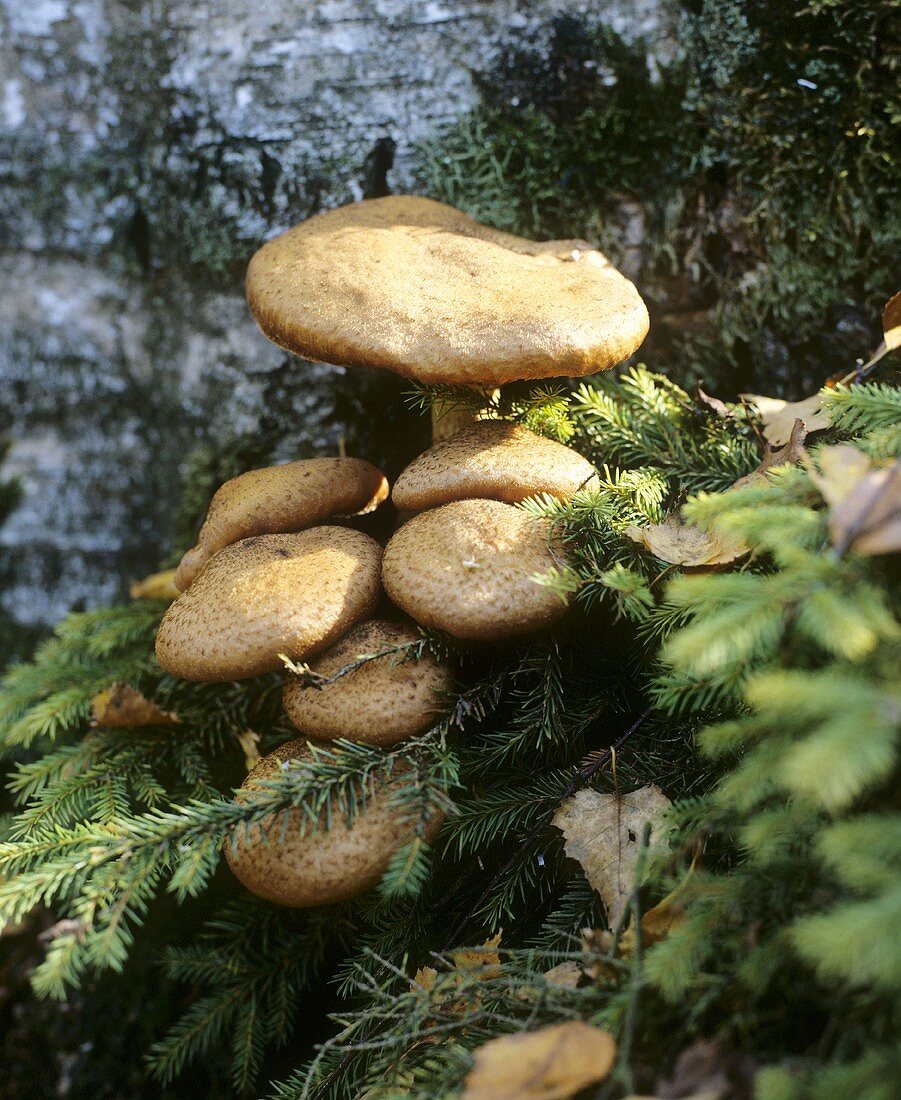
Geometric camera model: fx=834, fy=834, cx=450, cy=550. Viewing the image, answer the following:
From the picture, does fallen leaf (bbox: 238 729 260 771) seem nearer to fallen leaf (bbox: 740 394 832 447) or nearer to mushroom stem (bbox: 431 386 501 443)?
mushroom stem (bbox: 431 386 501 443)

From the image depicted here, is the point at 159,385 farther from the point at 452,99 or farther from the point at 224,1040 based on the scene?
the point at 224,1040

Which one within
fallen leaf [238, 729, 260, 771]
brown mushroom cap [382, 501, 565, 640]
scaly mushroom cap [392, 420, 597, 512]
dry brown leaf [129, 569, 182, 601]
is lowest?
dry brown leaf [129, 569, 182, 601]

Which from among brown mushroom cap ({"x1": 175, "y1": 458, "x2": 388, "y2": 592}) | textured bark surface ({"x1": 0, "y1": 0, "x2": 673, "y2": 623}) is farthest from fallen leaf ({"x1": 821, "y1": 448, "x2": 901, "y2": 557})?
textured bark surface ({"x1": 0, "y1": 0, "x2": 673, "y2": 623})

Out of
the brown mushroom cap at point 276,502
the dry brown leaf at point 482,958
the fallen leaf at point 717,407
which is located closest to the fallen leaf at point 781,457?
the fallen leaf at point 717,407

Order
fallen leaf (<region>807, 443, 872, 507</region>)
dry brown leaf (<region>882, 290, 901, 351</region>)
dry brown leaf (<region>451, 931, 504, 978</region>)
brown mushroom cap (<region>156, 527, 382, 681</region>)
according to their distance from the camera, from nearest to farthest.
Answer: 1. fallen leaf (<region>807, 443, 872, 507</region>)
2. dry brown leaf (<region>451, 931, 504, 978</region>)
3. brown mushroom cap (<region>156, 527, 382, 681</region>)
4. dry brown leaf (<region>882, 290, 901, 351</region>)

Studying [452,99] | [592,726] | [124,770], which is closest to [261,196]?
[452,99]

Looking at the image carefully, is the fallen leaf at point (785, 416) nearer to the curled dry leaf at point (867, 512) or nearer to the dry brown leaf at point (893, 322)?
the dry brown leaf at point (893, 322)

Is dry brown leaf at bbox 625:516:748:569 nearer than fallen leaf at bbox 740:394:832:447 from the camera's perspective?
Yes

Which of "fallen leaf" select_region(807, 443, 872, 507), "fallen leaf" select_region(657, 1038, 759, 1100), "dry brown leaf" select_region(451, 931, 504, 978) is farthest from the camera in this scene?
"dry brown leaf" select_region(451, 931, 504, 978)
